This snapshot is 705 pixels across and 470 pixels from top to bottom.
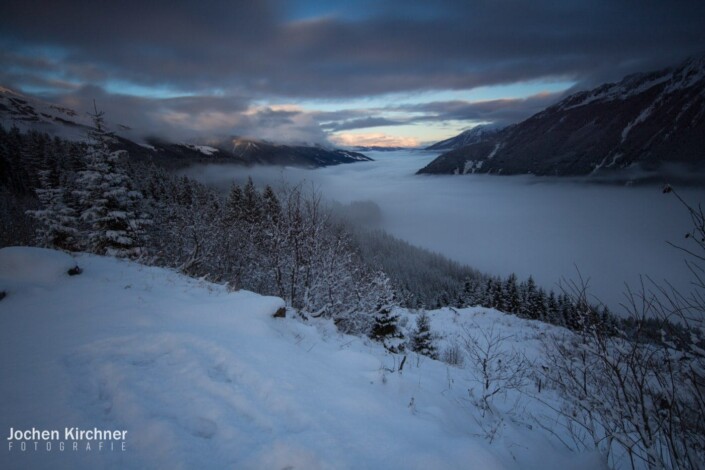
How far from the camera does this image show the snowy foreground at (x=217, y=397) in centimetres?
276

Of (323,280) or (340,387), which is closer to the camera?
(340,387)

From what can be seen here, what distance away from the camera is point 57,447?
2588 mm

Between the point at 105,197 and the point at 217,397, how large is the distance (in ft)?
62.7

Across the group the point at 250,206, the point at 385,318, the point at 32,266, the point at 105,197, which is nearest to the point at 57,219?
the point at 105,197

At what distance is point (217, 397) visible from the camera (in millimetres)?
3473

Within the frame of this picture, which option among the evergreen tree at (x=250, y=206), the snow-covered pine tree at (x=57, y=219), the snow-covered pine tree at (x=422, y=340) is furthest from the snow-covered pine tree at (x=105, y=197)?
the snow-covered pine tree at (x=422, y=340)

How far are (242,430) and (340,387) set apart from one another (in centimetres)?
155

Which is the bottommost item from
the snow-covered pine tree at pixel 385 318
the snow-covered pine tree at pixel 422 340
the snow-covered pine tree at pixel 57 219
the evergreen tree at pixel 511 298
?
the evergreen tree at pixel 511 298

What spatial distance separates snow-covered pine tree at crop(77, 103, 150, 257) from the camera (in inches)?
640

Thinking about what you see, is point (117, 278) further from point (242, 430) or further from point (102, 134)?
point (102, 134)

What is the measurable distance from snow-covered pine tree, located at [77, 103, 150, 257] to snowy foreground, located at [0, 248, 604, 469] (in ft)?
40.5

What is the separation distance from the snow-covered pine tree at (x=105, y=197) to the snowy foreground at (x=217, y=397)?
40.5ft

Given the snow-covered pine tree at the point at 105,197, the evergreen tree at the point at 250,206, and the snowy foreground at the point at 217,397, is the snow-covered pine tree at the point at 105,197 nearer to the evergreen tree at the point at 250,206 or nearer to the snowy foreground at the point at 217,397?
the evergreen tree at the point at 250,206

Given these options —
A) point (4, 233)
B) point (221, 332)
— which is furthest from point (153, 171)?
point (221, 332)
